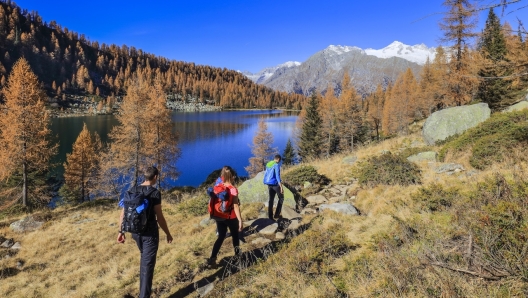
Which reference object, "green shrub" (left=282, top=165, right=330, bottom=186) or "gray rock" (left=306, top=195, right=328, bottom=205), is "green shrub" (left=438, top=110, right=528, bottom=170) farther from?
"green shrub" (left=282, top=165, right=330, bottom=186)

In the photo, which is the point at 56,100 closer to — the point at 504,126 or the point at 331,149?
the point at 331,149

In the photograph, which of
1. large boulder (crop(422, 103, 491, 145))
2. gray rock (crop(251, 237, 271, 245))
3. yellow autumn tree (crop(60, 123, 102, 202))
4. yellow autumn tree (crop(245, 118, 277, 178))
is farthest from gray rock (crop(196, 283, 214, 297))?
yellow autumn tree (crop(60, 123, 102, 202))

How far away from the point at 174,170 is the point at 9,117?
14201mm

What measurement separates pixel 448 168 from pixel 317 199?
5385mm

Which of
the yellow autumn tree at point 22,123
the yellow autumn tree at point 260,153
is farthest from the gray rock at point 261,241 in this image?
the yellow autumn tree at point 260,153

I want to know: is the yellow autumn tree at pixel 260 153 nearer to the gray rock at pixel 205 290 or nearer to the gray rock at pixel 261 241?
the gray rock at pixel 261 241

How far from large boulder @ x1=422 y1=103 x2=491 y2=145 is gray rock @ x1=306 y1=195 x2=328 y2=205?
406 inches

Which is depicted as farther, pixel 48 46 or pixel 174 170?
pixel 48 46

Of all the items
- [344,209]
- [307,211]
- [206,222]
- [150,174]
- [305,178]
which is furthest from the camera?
[305,178]

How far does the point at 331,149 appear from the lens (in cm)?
4756

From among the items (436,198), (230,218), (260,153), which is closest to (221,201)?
(230,218)

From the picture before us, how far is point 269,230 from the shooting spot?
790 cm

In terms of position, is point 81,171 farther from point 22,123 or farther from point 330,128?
point 330,128

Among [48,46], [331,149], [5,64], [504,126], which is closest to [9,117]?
[504,126]
